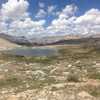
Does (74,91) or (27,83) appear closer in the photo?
(74,91)

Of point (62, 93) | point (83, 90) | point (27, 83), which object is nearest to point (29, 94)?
point (62, 93)

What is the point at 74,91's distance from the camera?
22891mm

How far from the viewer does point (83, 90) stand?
2325cm

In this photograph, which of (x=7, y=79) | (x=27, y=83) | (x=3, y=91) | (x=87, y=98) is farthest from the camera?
(x=7, y=79)

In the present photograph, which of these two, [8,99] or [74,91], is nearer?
[8,99]

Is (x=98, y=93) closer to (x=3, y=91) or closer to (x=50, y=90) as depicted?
(x=50, y=90)

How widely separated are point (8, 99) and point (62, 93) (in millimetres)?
4572

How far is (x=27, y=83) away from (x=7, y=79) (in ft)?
13.9

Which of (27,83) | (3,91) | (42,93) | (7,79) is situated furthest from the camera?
(7,79)

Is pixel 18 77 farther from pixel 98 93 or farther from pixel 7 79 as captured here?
pixel 98 93

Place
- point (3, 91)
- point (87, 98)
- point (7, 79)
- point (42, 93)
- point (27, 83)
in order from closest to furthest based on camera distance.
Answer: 1. point (87, 98)
2. point (42, 93)
3. point (3, 91)
4. point (27, 83)
5. point (7, 79)

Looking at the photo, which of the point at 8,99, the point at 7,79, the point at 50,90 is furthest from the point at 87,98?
the point at 7,79

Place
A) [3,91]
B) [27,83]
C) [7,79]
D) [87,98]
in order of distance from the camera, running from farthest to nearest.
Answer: [7,79]
[27,83]
[3,91]
[87,98]

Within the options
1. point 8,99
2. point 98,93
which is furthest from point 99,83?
point 8,99
